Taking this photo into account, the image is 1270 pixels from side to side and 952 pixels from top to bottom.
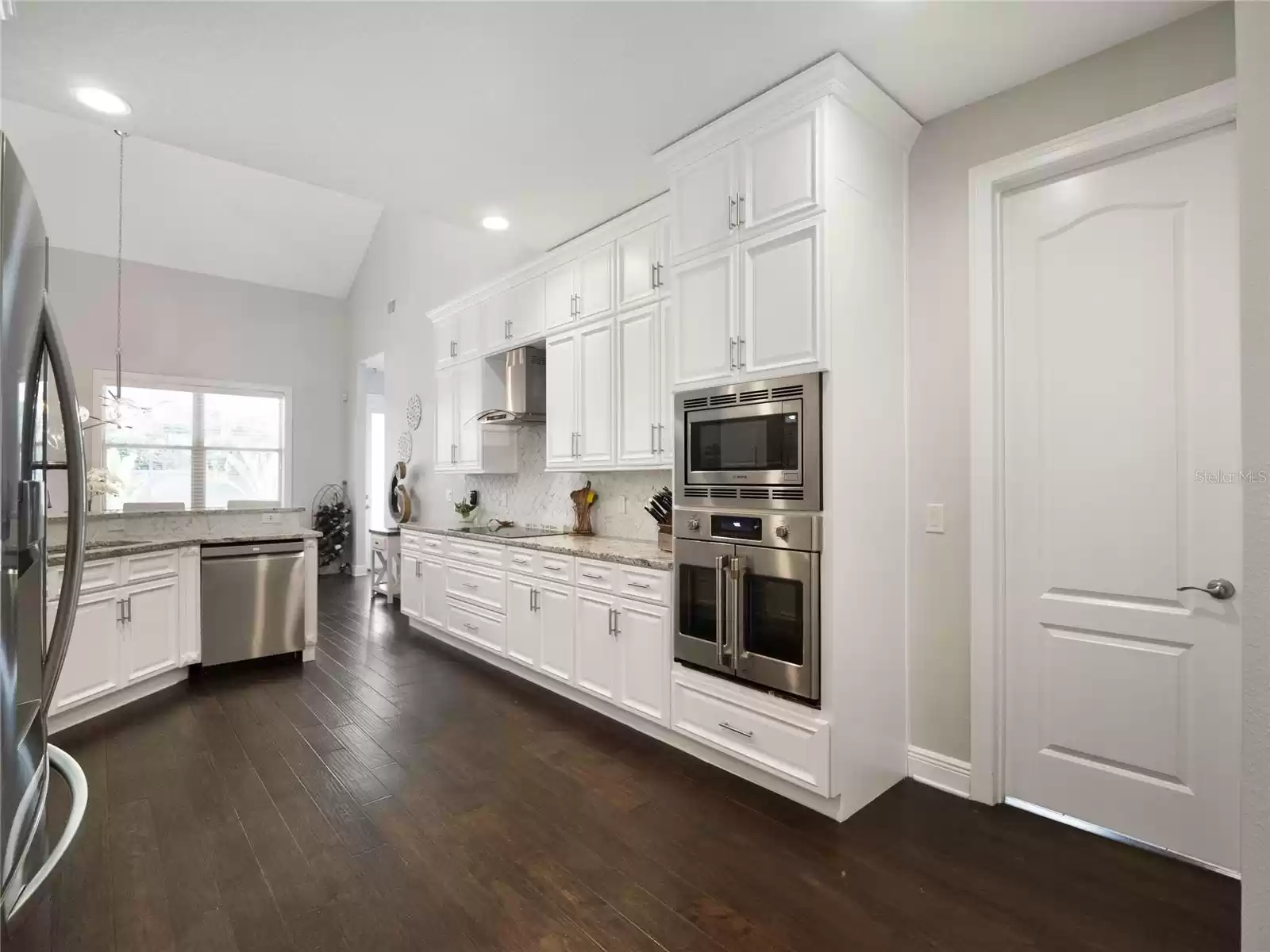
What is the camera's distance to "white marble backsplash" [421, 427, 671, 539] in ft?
13.5

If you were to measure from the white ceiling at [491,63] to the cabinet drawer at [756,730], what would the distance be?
8.04 ft

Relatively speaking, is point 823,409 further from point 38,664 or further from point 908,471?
point 38,664

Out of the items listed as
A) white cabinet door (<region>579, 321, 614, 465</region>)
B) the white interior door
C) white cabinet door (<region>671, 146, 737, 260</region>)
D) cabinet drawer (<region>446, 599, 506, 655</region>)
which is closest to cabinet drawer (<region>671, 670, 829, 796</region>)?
the white interior door

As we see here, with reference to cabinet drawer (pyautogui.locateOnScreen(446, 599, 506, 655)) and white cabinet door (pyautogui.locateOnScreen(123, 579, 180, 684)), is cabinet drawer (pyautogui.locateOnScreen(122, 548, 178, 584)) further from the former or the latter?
cabinet drawer (pyautogui.locateOnScreen(446, 599, 506, 655))

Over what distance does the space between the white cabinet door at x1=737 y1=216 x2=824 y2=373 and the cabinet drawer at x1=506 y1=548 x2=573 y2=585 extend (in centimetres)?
160

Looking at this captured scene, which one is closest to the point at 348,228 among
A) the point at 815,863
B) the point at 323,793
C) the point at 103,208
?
the point at 103,208

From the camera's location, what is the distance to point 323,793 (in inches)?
101

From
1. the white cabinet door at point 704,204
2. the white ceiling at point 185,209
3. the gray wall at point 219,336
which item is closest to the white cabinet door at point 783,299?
the white cabinet door at point 704,204

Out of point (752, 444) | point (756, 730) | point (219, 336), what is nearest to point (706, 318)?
point (752, 444)

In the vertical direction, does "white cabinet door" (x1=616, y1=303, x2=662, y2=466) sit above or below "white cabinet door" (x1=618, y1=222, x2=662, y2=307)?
below

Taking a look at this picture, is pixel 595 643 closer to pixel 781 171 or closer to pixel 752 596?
pixel 752 596

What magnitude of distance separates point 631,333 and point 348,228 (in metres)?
5.88

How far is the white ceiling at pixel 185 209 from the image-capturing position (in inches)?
223

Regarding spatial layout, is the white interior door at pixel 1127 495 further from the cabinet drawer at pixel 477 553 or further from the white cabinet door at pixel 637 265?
the cabinet drawer at pixel 477 553
